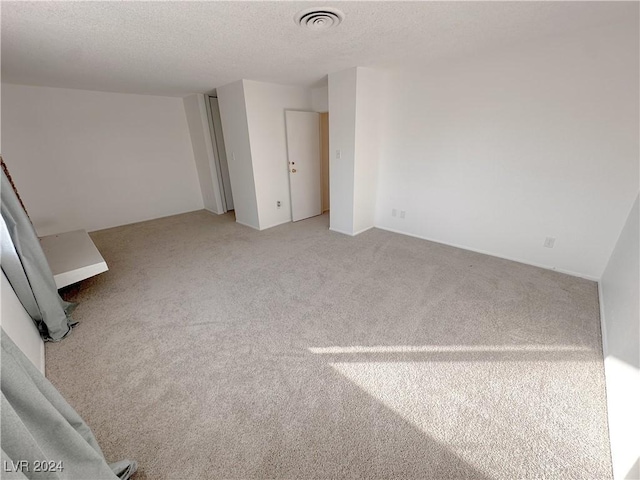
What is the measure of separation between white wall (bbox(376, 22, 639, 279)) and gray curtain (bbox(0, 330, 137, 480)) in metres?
3.80

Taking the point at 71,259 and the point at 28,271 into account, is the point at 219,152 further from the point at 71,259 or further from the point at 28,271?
the point at 28,271

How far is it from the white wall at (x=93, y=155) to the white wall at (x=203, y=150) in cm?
18

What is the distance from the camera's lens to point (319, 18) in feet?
6.00

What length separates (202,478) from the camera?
1.17m

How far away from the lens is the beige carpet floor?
125 centimetres

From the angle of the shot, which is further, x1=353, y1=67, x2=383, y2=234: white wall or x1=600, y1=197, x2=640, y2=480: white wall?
x1=353, y1=67, x2=383, y2=234: white wall

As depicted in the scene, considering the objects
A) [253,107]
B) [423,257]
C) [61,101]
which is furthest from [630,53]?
[61,101]

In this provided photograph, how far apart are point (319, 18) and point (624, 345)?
9.21 ft

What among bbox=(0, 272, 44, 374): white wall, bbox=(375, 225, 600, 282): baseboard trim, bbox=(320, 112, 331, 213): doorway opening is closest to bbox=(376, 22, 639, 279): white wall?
bbox=(375, 225, 600, 282): baseboard trim

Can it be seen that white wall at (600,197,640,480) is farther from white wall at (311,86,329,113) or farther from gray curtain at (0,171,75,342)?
white wall at (311,86,329,113)

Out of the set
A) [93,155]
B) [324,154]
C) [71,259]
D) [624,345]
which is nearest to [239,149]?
[324,154]

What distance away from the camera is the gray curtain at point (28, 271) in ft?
5.63

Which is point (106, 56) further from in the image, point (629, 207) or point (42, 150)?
point (629, 207)

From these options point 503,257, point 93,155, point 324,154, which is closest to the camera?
point 503,257
